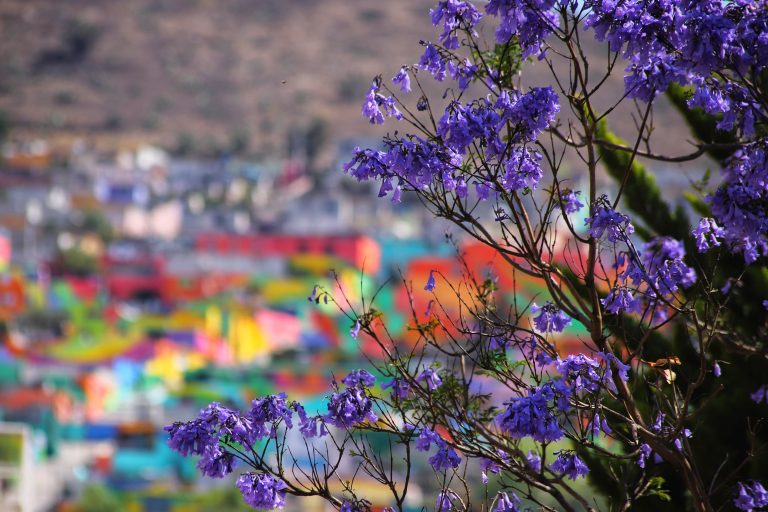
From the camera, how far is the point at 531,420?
11.7ft

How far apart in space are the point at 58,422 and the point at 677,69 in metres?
35.6

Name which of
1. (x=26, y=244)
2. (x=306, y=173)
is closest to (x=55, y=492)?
(x=26, y=244)

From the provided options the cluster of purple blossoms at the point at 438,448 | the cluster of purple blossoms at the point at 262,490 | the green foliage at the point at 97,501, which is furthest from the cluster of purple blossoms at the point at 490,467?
the green foliage at the point at 97,501

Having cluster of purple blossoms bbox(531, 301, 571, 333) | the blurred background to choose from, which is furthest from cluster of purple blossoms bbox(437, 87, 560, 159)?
cluster of purple blossoms bbox(531, 301, 571, 333)

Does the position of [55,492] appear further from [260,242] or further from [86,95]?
[86,95]

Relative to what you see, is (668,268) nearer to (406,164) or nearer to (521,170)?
(521,170)

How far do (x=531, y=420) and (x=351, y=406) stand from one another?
0.67 meters

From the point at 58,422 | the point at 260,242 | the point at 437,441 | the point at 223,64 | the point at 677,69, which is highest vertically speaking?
the point at 223,64

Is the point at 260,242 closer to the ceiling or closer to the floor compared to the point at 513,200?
closer to the ceiling

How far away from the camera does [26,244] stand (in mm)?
63438

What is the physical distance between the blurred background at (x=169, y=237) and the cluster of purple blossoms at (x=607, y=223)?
29.3 inches

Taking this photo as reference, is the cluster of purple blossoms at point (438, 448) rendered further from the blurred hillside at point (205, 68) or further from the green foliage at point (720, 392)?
the blurred hillside at point (205, 68)

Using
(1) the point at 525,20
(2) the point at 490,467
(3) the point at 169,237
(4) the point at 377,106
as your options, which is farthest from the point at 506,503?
(3) the point at 169,237

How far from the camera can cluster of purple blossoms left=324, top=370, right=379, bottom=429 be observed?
4.06 metres
